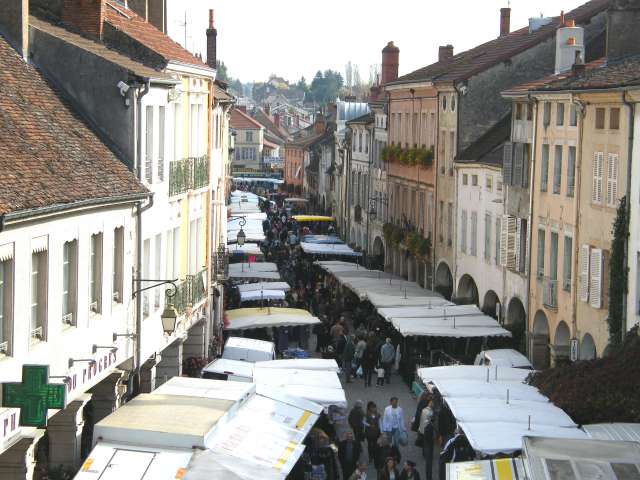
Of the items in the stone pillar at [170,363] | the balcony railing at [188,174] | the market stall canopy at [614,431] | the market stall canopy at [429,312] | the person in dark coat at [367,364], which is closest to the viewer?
the market stall canopy at [614,431]

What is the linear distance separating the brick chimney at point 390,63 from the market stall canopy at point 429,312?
33416 mm

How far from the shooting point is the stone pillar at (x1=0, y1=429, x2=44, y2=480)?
19406 mm

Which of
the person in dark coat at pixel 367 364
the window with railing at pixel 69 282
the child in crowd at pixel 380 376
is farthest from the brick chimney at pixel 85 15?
the child in crowd at pixel 380 376

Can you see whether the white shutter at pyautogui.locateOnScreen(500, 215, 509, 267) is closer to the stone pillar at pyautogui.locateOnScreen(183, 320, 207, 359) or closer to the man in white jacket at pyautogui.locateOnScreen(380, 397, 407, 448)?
the stone pillar at pyautogui.locateOnScreen(183, 320, 207, 359)

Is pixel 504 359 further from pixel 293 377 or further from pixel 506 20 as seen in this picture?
pixel 506 20

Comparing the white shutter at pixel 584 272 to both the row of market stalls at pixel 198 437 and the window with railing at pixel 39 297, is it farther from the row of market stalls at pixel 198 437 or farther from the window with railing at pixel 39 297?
the window with railing at pixel 39 297

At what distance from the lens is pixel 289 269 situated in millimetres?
62344

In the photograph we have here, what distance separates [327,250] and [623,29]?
26.5 m

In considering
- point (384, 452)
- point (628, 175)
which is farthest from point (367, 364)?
point (384, 452)

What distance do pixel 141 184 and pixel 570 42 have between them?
1999 centimetres

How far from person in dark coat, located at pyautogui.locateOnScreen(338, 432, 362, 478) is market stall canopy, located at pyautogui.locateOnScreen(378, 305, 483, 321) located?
11.9 metres

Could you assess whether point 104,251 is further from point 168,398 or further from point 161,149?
point 161,149

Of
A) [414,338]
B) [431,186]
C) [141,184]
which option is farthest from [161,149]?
A: [431,186]

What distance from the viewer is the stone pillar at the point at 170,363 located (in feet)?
108
